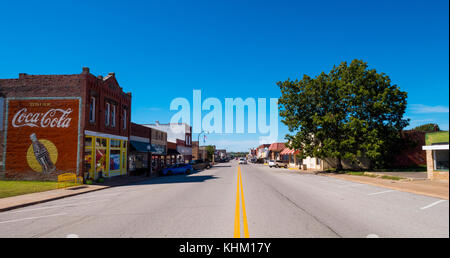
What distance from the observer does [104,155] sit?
78.2 feet

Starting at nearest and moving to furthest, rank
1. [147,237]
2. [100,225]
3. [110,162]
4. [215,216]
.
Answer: [147,237] → [100,225] → [215,216] → [110,162]

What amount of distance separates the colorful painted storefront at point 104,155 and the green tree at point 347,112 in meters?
20.5

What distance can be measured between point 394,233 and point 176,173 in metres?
28.9

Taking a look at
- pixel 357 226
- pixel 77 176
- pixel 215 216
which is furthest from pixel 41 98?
pixel 357 226

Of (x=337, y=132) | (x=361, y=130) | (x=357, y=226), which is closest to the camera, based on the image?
(x=357, y=226)

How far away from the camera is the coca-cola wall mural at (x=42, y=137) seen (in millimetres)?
20391

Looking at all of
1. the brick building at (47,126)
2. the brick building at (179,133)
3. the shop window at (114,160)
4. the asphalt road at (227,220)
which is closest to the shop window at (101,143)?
the brick building at (47,126)

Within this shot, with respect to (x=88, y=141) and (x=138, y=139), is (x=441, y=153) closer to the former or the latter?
(x=88, y=141)

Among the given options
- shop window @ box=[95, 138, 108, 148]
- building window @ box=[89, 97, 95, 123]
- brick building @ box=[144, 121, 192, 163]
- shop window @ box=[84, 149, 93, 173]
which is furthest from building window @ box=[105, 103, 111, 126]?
brick building @ box=[144, 121, 192, 163]

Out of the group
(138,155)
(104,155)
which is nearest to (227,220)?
(104,155)

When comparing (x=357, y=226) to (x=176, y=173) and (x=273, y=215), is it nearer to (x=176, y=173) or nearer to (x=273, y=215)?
(x=273, y=215)

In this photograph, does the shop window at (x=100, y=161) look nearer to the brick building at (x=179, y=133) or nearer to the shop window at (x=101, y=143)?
the shop window at (x=101, y=143)

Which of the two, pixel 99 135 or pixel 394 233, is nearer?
pixel 394 233

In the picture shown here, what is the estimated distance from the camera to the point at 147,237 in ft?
19.2
